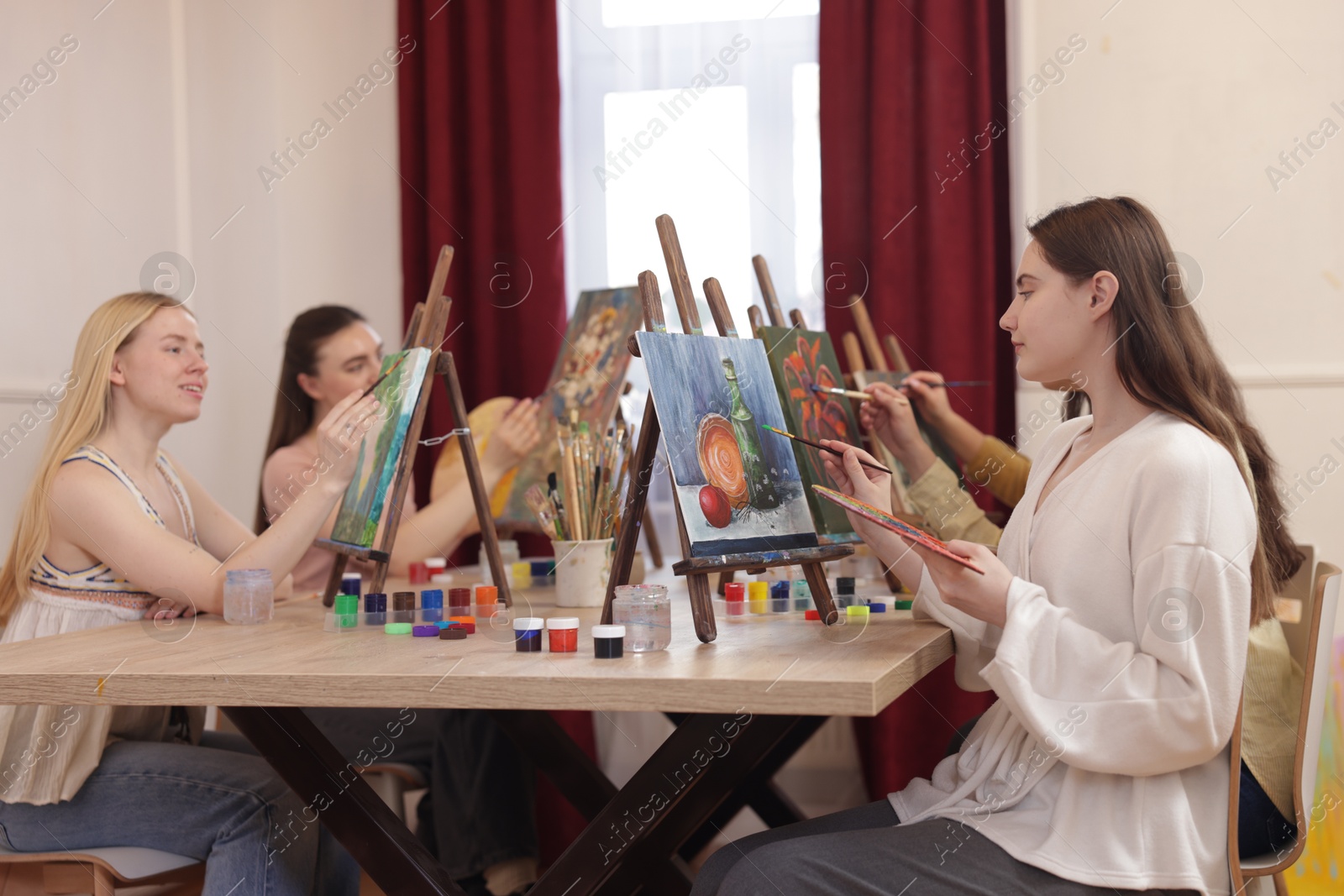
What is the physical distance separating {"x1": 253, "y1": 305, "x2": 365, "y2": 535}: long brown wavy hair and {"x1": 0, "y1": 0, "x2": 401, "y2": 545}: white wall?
0.49 m

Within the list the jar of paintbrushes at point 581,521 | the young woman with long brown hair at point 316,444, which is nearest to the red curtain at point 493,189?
the young woman with long brown hair at point 316,444

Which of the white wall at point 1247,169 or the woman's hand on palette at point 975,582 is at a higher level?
the white wall at point 1247,169

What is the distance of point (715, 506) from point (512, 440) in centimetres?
88

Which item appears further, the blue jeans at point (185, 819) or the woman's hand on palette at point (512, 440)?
the woman's hand on palette at point (512, 440)

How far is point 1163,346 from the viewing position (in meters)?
1.35

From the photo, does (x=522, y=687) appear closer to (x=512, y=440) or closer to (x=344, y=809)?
(x=344, y=809)

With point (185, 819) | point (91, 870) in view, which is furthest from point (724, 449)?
point (91, 870)

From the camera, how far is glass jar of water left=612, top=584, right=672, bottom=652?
137 centimetres

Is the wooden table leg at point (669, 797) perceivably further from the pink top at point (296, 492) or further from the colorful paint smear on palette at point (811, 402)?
the pink top at point (296, 492)

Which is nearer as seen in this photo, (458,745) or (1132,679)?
(1132,679)

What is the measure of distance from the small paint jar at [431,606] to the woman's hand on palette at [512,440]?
2.19 feet

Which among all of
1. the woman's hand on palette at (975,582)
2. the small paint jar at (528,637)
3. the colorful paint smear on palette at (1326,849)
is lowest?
the colorful paint smear on palette at (1326,849)

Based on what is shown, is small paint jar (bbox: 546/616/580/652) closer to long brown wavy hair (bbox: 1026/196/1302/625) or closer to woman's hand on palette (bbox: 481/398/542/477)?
long brown wavy hair (bbox: 1026/196/1302/625)

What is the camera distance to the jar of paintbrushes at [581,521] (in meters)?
1.87
